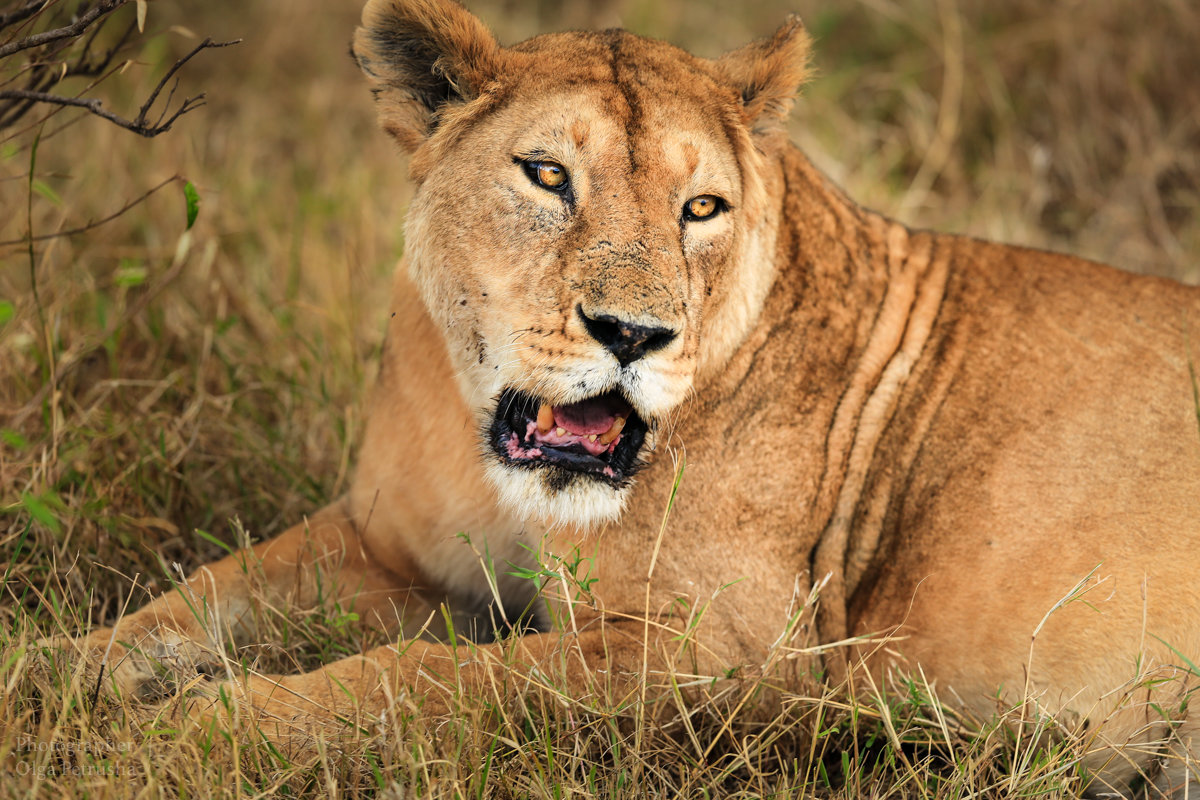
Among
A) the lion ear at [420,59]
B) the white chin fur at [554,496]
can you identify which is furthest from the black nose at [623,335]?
the lion ear at [420,59]

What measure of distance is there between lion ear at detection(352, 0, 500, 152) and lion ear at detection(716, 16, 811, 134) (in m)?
0.72

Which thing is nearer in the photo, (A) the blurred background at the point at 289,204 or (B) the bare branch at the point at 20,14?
(B) the bare branch at the point at 20,14

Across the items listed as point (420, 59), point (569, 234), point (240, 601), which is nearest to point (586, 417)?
point (569, 234)

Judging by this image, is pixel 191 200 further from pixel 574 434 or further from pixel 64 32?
pixel 574 434

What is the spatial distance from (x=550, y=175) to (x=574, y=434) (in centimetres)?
67

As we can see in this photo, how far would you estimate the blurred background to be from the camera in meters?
3.75

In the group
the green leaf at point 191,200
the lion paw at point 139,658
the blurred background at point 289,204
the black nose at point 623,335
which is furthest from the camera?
the blurred background at point 289,204

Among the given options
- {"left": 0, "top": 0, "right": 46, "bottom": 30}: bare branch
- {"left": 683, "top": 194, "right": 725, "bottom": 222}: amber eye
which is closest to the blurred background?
{"left": 0, "top": 0, "right": 46, "bottom": 30}: bare branch

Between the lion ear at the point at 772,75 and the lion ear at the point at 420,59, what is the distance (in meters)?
0.72

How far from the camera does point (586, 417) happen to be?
276 centimetres

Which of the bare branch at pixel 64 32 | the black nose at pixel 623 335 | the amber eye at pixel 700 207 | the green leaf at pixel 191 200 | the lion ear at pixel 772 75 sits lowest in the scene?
the black nose at pixel 623 335

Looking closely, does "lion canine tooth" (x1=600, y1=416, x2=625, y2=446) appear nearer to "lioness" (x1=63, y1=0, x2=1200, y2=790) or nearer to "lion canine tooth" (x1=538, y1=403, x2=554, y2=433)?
"lioness" (x1=63, y1=0, x2=1200, y2=790)

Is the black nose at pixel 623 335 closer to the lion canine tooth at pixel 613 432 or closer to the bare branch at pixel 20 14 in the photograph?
the lion canine tooth at pixel 613 432

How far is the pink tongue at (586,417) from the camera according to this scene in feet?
9.05
